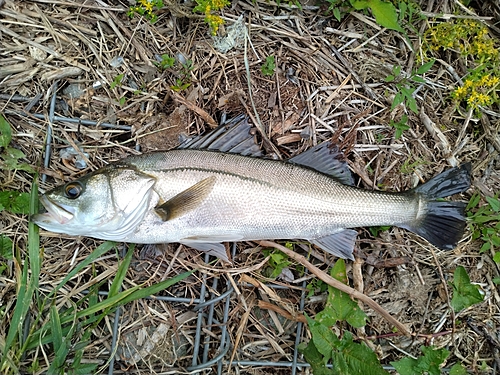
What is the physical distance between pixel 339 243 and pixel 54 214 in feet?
7.27

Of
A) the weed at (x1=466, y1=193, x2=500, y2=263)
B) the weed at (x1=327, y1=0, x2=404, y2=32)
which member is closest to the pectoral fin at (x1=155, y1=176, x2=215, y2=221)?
the weed at (x1=327, y1=0, x2=404, y2=32)

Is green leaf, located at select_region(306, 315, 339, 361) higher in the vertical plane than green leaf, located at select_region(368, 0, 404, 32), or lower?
lower

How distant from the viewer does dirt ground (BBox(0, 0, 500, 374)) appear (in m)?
3.16

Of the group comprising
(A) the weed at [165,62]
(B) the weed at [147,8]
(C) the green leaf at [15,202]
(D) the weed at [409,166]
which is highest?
(B) the weed at [147,8]

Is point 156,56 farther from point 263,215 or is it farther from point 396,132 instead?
point 396,132

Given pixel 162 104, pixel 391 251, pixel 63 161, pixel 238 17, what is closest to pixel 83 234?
pixel 63 161

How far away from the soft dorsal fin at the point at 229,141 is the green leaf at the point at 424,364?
78.6 inches

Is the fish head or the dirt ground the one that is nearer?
the fish head

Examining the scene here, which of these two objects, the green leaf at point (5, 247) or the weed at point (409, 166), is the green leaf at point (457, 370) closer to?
the weed at point (409, 166)

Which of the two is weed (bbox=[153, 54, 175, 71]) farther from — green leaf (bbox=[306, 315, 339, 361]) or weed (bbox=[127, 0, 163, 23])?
green leaf (bbox=[306, 315, 339, 361])

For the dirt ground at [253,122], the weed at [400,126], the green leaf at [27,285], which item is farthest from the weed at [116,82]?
the weed at [400,126]

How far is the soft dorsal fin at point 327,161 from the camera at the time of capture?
10.3ft

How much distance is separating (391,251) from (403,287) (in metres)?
0.34

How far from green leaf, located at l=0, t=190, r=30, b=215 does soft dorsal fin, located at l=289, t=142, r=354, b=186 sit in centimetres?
219
